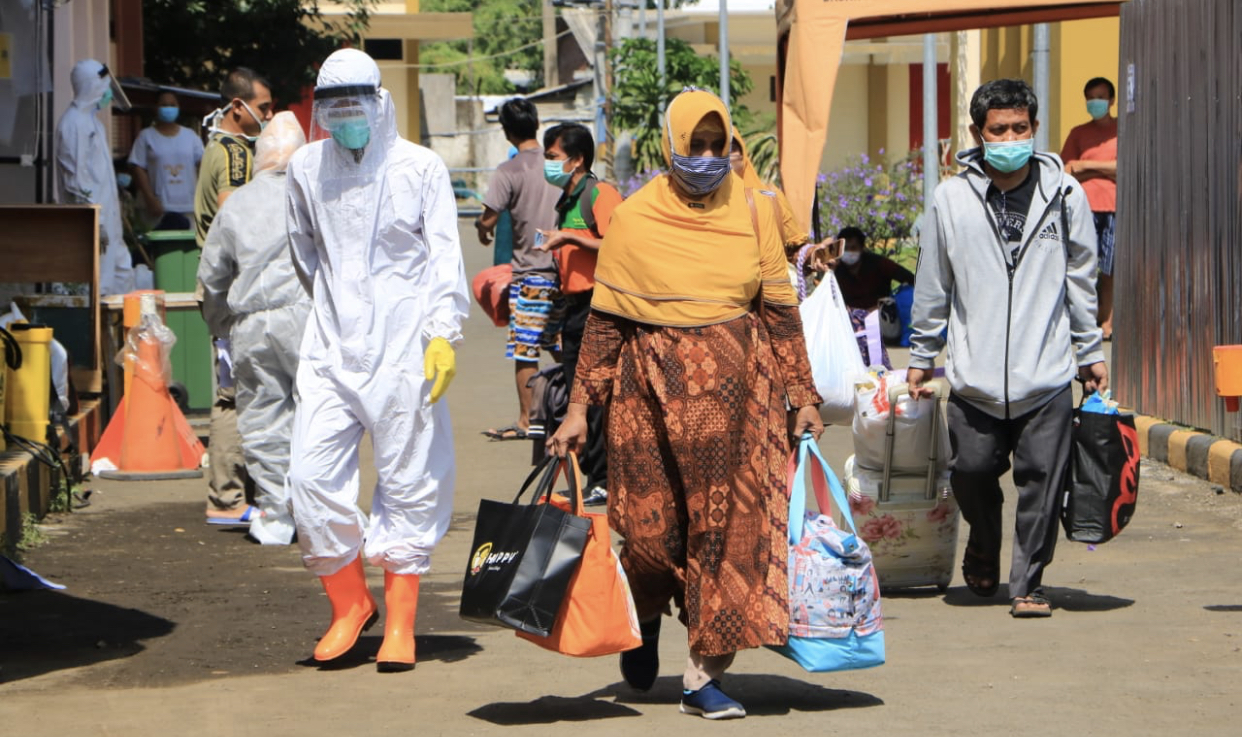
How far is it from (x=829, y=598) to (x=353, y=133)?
7.02ft

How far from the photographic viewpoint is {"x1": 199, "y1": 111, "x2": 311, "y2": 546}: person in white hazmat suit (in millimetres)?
8016

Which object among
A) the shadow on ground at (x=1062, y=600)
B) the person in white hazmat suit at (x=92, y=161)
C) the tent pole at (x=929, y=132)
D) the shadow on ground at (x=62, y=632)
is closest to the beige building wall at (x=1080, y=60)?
the tent pole at (x=929, y=132)

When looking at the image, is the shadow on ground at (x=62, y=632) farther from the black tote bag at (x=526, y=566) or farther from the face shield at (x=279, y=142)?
the face shield at (x=279, y=142)

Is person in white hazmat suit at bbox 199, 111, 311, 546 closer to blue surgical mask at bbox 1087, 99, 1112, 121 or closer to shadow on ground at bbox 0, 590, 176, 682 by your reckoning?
shadow on ground at bbox 0, 590, 176, 682

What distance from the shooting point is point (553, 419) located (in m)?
9.41

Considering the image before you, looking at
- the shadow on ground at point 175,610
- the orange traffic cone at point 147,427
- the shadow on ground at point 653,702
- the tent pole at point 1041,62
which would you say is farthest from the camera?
the tent pole at point 1041,62

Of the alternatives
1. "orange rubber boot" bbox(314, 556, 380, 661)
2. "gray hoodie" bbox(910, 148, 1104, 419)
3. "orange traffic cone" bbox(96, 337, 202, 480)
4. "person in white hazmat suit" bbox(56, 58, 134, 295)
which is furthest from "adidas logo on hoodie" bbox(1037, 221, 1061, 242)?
"person in white hazmat suit" bbox(56, 58, 134, 295)

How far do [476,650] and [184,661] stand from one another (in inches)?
37.7

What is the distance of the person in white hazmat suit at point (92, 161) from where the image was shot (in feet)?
→ 41.3

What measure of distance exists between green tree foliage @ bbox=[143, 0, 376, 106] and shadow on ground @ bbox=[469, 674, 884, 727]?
1504cm

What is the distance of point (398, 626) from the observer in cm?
599

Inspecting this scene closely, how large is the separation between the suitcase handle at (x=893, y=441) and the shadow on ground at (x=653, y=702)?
142 centimetres

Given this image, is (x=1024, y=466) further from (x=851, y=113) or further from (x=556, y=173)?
(x=851, y=113)

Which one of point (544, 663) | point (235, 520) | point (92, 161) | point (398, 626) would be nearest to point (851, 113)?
point (92, 161)
